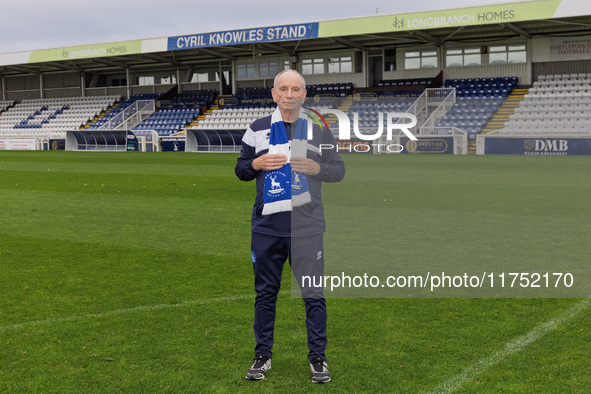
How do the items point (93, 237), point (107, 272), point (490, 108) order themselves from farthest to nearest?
point (490, 108), point (93, 237), point (107, 272)

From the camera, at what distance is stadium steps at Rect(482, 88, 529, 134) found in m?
28.5

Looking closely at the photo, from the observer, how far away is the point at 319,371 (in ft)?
12.0

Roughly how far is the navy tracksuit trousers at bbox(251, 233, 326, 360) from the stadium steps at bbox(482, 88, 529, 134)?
2553 centimetres

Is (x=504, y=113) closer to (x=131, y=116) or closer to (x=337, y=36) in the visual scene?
(x=337, y=36)

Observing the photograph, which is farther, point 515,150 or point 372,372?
point 515,150

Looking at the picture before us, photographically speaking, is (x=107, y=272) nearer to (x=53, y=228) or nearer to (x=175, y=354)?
(x=175, y=354)

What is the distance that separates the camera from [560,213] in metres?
9.95

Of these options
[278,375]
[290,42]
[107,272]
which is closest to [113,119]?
[290,42]

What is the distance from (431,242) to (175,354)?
4.12 m

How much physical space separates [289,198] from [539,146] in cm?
2404

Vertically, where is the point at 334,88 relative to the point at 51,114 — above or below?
above

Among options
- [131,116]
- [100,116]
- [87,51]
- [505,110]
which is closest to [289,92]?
[505,110]

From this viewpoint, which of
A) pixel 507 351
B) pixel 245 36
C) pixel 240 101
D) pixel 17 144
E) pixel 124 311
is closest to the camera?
pixel 507 351

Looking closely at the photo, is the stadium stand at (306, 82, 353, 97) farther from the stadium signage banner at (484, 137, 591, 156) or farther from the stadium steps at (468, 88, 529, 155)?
the stadium signage banner at (484, 137, 591, 156)
